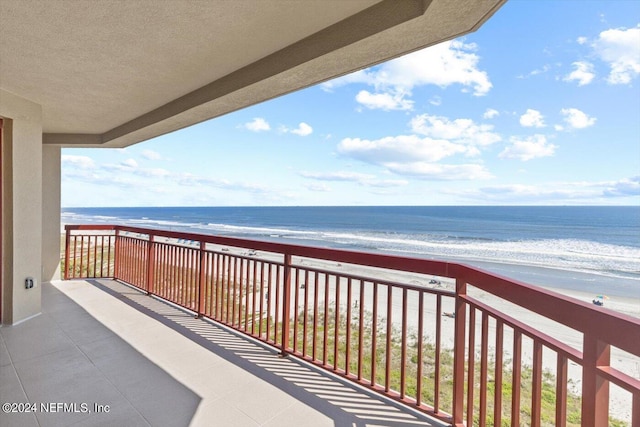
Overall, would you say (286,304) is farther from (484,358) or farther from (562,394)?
(562,394)

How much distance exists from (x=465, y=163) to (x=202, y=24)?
36857mm

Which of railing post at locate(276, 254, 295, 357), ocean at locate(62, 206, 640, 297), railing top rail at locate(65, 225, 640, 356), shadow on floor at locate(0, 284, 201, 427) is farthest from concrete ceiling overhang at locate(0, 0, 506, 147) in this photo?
ocean at locate(62, 206, 640, 297)

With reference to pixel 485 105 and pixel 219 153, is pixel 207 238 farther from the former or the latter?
pixel 485 105

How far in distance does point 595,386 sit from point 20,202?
4.71 m

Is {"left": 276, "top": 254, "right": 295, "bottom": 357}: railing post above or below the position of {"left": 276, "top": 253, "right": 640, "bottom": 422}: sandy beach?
above

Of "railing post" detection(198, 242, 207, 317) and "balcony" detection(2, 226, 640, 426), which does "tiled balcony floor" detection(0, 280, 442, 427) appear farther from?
"railing post" detection(198, 242, 207, 317)

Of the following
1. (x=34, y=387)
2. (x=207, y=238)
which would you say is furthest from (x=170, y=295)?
(x=34, y=387)

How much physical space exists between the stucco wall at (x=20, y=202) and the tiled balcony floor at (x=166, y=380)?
31 centimetres

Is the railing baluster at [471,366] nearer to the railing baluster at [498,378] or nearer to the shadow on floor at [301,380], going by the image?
the railing baluster at [498,378]

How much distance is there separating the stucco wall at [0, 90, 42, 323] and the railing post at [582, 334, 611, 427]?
4.66 m

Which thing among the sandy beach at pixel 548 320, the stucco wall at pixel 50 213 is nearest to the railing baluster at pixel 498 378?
the sandy beach at pixel 548 320

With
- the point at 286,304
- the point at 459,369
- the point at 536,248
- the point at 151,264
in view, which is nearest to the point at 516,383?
the point at 459,369

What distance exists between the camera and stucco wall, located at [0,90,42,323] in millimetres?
3158

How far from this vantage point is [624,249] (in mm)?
18109
